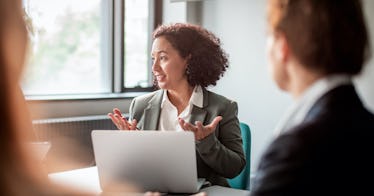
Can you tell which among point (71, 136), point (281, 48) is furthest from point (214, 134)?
point (71, 136)

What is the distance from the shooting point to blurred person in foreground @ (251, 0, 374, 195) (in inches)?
36.9

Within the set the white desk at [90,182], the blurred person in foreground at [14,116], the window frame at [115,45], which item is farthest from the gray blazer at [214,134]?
the window frame at [115,45]

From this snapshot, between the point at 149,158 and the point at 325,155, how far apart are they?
96cm

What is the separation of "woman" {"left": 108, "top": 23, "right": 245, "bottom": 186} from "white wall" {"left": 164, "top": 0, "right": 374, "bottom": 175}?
1583 millimetres

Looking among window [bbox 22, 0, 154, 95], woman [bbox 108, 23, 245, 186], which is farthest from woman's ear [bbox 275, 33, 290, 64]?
window [bbox 22, 0, 154, 95]

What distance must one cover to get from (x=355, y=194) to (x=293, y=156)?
131mm

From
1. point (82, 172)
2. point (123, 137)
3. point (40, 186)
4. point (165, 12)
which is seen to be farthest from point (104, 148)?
point (165, 12)

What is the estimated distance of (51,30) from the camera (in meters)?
4.11

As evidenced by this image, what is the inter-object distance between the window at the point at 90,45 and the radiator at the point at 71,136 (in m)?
0.34

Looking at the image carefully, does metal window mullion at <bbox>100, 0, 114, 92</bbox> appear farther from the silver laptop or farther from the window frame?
the silver laptop

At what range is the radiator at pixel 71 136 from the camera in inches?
153

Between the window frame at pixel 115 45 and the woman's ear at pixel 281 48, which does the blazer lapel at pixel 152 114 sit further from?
the window frame at pixel 115 45

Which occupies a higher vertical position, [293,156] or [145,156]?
[293,156]

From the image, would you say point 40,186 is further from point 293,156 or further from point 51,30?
point 51,30
